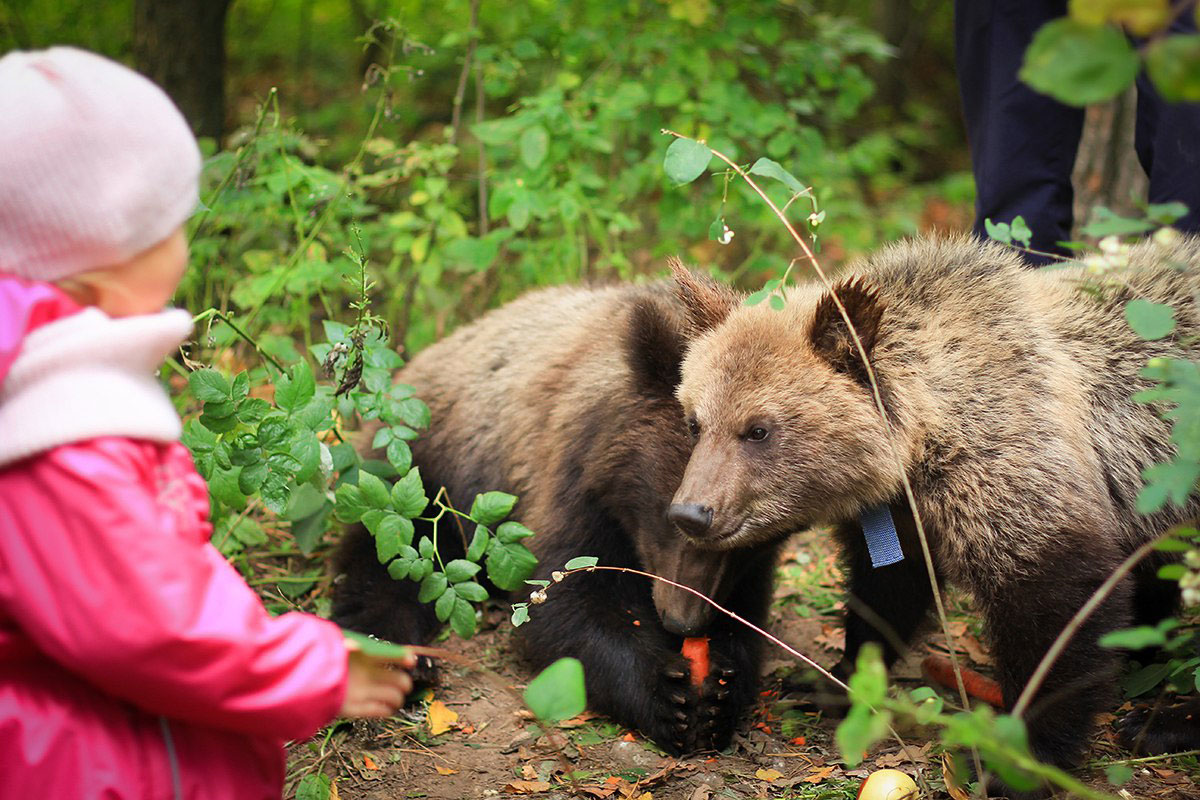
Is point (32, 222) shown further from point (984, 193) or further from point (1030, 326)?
point (984, 193)

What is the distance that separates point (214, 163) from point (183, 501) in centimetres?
329

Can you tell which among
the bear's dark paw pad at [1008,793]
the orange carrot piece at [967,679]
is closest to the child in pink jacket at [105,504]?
the bear's dark paw pad at [1008,793]

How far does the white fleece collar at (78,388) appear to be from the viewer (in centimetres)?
175

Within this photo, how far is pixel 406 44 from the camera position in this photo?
17.0 feet

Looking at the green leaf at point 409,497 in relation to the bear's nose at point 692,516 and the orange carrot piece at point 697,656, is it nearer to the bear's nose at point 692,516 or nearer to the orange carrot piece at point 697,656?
the bear's nose at point 692,516

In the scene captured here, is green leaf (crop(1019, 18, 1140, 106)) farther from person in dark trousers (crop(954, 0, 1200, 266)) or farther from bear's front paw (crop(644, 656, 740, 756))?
person in dark trousers (crop(954, 0, 1200, 266))

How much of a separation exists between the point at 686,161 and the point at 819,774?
202 centimetres

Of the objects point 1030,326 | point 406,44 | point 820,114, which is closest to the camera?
point 1030,326

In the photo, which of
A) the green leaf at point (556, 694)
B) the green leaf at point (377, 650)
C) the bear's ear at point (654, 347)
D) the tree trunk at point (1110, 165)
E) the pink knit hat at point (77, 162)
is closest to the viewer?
the pink knit hat at point (77, 162)

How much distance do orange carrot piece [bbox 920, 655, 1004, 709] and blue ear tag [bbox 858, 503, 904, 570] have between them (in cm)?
71

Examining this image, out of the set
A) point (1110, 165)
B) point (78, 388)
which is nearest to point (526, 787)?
point (78, 388)

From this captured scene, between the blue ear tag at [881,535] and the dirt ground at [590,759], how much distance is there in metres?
0.62

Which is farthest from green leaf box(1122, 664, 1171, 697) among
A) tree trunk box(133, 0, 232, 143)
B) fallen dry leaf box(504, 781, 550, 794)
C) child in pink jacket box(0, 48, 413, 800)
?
tree trunk box(133, 0, 232, 143)

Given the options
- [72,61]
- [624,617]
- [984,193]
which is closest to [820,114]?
[984,193]
